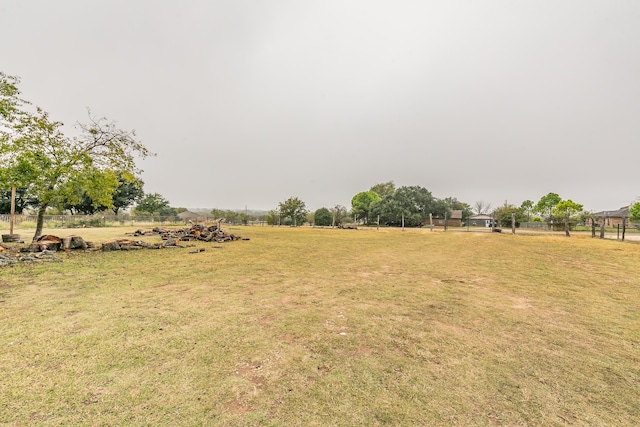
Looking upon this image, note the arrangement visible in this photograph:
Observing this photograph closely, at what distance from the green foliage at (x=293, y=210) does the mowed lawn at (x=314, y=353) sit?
42.1m

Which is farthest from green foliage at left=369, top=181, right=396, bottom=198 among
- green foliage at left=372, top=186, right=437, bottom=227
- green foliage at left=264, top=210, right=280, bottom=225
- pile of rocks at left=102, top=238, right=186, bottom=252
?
pile of rocks at left=102, top=238, right=186, bottom=252

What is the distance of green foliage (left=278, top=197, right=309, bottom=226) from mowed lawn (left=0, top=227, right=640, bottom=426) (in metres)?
42.1

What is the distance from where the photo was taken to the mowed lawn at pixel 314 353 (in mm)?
1833

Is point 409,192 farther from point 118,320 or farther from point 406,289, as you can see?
point 118,320

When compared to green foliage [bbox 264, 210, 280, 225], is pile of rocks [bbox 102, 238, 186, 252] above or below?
below

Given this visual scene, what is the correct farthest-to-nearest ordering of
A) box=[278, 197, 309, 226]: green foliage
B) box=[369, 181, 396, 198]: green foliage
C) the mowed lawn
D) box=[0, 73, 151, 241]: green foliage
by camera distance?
box=[369, 181, 396, 198]: green foliage → box=[278, 197, 309, 226]: green foliage → box=[0, 73, 151, 241]: green foliage → the mowed lawn

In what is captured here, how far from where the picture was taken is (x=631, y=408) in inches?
75.9

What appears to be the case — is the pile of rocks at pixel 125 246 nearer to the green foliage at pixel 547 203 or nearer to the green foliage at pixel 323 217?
the green foliage at pixel 323 217

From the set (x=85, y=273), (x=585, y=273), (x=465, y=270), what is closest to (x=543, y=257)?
(x=585, y=273)

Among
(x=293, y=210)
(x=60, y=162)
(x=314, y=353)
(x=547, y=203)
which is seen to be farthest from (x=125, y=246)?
(x=547, y=203)

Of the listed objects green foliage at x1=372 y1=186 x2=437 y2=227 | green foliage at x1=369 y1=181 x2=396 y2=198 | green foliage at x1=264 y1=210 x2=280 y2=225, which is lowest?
green foliage at x1=264 y1=210 x2=280 y2=225

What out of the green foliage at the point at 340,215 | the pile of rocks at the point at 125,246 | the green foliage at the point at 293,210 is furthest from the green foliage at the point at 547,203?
the pile of rocks at the point at 125,246

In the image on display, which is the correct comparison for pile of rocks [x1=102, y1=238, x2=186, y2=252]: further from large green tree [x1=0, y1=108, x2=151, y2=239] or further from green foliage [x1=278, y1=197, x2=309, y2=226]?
green foliage [x1=278, y1=197, x2=309, y2=226]

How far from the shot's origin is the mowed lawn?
183cm
